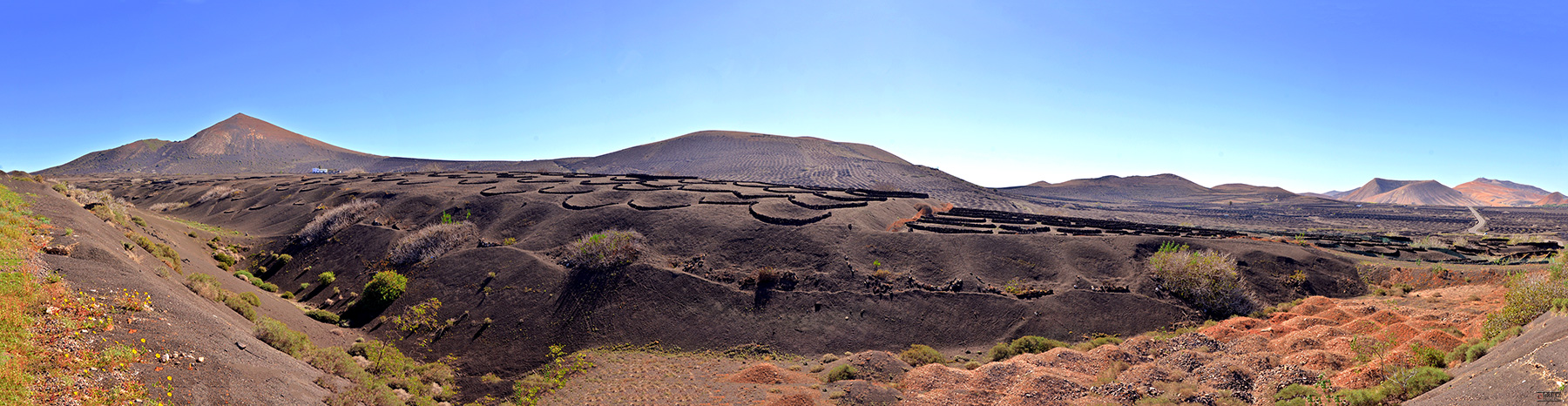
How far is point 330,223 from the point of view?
126ft

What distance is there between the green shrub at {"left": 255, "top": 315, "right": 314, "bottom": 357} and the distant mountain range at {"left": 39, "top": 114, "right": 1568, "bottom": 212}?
79.0 m

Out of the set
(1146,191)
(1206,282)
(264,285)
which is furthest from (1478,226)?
(264,285)

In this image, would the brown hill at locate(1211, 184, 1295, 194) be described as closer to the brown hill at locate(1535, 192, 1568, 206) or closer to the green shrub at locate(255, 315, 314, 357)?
the brown hill at locate(1535, 192, 1568, 206)

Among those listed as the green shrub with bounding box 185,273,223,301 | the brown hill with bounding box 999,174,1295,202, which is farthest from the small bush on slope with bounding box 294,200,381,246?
the brown hill with bounding box 999,174,1295,202

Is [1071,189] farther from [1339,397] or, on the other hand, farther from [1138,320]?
[1339,397]

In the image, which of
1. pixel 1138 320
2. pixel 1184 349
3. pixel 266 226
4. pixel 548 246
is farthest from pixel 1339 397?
pixel 266 226

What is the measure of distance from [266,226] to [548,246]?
1089 inches

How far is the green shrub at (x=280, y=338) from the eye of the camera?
16.8 m

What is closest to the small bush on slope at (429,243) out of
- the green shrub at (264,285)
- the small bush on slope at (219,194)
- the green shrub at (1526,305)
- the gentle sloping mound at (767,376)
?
the green shrub at (264,285)

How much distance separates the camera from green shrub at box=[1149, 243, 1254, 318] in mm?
26438

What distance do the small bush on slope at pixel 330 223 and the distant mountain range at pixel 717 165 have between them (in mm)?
58041

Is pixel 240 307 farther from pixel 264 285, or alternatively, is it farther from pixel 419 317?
pixel 264 285

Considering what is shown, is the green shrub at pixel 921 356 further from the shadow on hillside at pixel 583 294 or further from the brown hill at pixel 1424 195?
the brown hill at pixel 1424 195

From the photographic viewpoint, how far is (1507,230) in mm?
64562
